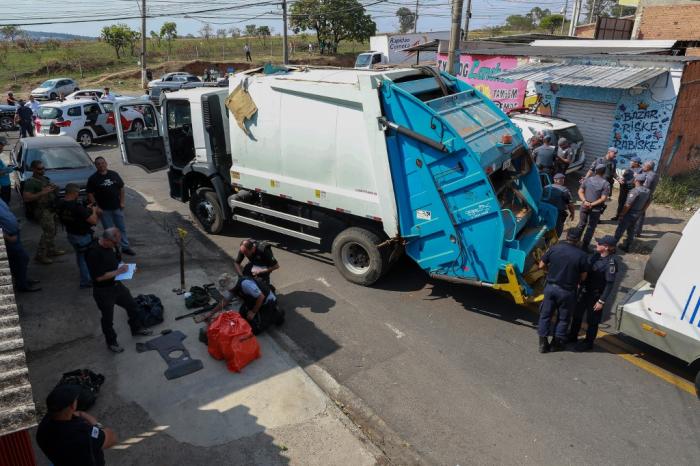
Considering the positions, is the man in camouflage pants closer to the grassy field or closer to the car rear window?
the car rear window

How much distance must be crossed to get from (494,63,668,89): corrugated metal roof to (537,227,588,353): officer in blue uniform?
7847 millimetres

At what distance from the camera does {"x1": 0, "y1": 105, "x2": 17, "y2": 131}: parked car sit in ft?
67.5

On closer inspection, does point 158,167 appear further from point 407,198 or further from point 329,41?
point 329,41

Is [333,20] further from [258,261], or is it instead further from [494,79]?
[258,261]

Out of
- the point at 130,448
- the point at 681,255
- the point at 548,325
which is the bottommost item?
the point at 130,448

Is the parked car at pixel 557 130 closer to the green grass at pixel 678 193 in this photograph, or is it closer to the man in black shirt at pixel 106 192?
the green grass at pixel 678 193

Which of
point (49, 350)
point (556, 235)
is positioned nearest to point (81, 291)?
point (49, 350)

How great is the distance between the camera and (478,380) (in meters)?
5.45

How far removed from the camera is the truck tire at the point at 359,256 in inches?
277

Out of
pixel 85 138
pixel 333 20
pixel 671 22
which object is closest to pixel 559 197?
pixel 85 138

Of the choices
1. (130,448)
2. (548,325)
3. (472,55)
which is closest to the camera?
(130,448)

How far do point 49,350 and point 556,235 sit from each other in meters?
6.91

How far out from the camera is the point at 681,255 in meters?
5.06

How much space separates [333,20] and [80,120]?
109 feet
